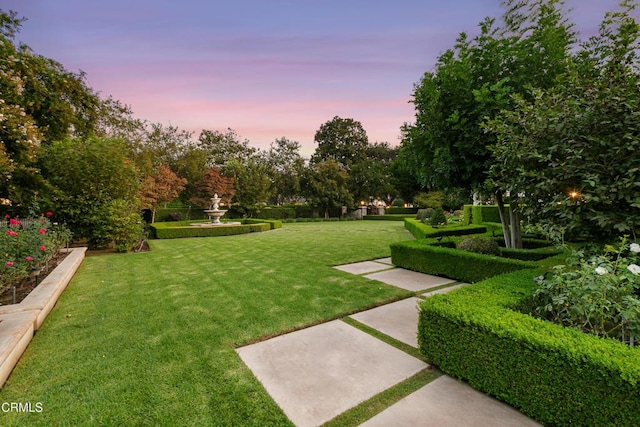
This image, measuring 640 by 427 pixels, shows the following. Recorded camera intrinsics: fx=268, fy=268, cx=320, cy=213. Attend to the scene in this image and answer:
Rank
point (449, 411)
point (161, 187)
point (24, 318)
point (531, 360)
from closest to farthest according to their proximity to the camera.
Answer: point (531, 360) < point (449, 411) < point (24, 318) < point (161, 187)

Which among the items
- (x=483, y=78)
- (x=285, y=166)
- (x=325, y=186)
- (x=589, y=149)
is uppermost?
(x=285, y=166)

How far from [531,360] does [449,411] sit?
2.05ft

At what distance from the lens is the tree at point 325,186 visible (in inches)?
1090

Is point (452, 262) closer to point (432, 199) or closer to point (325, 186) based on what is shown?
point (432, 199)

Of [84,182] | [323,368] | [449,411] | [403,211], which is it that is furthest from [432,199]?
[449,411]

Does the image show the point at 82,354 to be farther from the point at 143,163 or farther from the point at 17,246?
the point at 143,163

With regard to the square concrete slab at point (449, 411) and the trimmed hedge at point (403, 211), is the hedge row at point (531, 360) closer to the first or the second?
the square concrete slab at point (449, 411)

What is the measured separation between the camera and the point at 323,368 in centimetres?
230

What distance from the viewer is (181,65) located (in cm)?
916

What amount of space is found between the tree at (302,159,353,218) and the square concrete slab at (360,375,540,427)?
84.1 feet

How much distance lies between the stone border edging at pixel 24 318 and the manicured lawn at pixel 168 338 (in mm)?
103

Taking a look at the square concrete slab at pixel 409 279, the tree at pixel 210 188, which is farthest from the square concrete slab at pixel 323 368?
the tree at pixel 210 188

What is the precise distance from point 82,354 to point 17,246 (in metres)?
3.31

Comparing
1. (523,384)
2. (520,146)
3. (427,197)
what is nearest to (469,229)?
(520,146)
